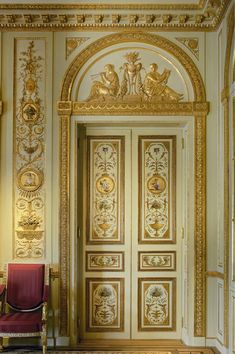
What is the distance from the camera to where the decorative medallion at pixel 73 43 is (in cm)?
539

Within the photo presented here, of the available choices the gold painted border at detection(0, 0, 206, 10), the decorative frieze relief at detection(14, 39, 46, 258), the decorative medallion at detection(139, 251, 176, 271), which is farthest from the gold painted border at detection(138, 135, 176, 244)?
the gold painted border at detection(0, 0, 206, 10)

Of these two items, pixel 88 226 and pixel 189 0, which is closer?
pixel 189 0

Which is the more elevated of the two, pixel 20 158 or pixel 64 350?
pixel 20 158

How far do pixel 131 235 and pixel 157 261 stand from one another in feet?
1.31

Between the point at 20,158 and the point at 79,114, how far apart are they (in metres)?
0.78

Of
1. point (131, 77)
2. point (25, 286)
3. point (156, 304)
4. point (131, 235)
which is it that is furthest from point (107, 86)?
point (156, 304)

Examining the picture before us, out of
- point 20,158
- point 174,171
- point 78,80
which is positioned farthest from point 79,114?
point 174,171

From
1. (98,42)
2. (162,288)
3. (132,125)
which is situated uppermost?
(98,42)

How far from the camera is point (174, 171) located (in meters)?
5.60

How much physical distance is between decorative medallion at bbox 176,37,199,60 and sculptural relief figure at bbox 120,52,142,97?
505 millimetres

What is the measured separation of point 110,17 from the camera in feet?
17.3

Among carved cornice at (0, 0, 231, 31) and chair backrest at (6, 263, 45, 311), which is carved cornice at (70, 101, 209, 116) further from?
chair backrest at (6, 263, 45, 311)

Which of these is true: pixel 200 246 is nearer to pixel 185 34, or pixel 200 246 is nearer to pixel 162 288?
pixel 162 288

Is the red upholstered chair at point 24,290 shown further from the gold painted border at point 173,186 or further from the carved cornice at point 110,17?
the carved cornice at point 110,17
